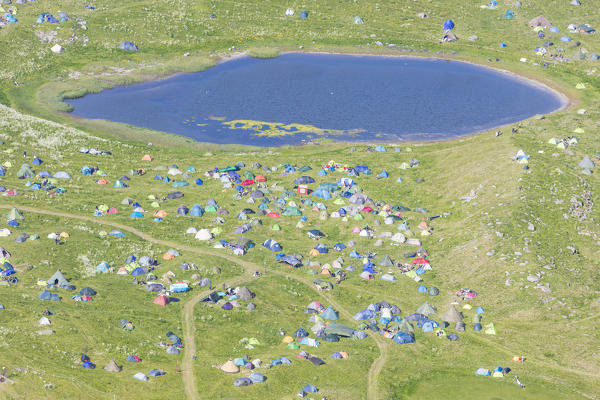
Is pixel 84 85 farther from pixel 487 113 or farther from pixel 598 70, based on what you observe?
pixel 598 70

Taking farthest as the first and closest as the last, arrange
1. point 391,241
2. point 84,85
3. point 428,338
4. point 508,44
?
point 508,44 < point 84,85 < point 391,241 < point 428,338

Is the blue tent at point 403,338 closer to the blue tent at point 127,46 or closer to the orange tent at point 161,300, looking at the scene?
the orange tent at point 161,300

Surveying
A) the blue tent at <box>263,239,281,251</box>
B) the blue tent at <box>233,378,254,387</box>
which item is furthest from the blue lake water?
the blue tent at <box>233,378,254,387</box>

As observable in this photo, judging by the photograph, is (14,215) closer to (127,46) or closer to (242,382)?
(242,382)

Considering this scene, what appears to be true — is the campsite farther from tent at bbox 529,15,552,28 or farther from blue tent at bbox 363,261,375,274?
tent at bbox 529,15,552,28

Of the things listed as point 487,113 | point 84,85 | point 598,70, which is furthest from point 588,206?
point 84,85

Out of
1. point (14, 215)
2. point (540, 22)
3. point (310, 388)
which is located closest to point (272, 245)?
point (310, 388)

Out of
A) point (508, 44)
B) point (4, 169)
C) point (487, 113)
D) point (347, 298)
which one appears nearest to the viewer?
point (347, 298)
